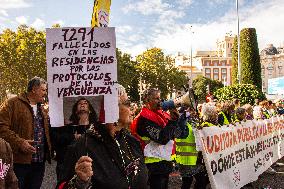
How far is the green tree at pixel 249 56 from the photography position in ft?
110

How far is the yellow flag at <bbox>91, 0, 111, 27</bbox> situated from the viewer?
116 inches

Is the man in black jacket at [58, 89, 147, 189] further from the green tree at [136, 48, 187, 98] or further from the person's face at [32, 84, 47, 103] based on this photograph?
the green tree at [136, 48, 187, 98]

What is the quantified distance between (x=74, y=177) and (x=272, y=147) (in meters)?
7.87

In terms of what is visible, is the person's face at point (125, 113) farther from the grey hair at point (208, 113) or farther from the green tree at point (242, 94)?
the green tree at point (242, 94)

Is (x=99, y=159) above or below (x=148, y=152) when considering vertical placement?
above

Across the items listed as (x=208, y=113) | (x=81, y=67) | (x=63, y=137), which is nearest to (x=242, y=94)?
(x=208, y=113)

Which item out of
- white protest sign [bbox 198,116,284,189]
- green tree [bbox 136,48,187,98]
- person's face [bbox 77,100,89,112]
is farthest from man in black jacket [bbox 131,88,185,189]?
green tree [bbox 136,48,187,98]

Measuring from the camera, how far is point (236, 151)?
22.3 feet

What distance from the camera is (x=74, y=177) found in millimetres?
2441

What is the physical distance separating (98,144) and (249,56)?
3311cm

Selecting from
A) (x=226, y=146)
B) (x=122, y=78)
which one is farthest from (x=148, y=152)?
(x=122, y=78)

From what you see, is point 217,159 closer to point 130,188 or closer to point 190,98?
point 190,98

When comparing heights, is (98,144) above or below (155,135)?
above

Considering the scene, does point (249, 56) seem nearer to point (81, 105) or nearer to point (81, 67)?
point (81, 105)
